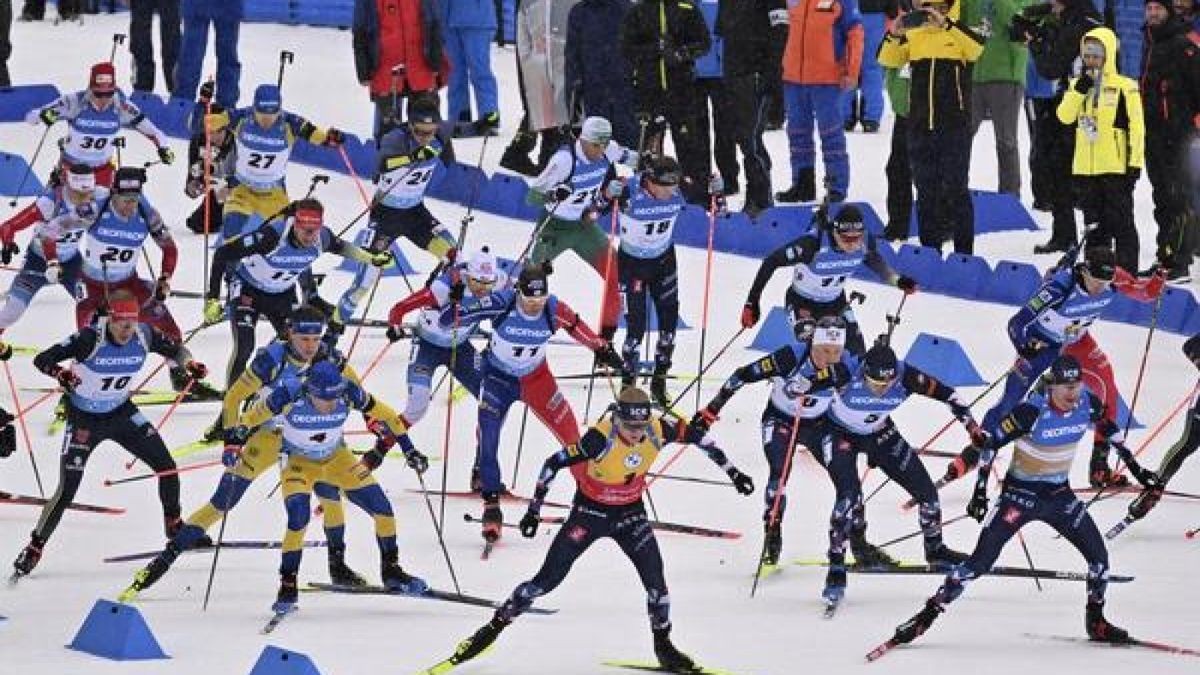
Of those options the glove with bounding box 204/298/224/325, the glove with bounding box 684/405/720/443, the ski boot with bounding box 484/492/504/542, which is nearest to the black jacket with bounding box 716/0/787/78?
the glove with bounding box 204/298/224/325

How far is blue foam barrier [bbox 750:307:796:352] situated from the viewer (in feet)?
68.4

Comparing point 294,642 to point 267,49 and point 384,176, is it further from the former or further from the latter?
point 267,49

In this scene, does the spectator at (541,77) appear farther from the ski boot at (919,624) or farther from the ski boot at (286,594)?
the ski boot at (919,624)

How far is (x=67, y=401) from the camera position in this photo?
16.2m

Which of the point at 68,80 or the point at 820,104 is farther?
the point at 68,80

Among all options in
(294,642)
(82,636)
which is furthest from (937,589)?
(82,636)

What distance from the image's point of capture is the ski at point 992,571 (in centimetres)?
1581

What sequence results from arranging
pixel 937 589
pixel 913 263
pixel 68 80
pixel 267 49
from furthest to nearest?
pixel 267 49 → pixel 68 80 → pixel 913 263 → pixel 937 589

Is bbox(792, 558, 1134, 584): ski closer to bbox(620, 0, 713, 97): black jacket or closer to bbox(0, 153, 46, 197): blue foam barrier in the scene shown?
bbox(620, 0, 713, 97): black jacket

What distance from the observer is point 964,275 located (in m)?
21.9

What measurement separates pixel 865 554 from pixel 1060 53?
6175 mm

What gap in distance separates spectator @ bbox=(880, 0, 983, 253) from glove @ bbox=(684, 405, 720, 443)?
6.03 meters

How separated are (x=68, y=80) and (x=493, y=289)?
1091cm

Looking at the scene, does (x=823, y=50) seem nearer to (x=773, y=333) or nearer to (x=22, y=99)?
(x=773, y=333)
